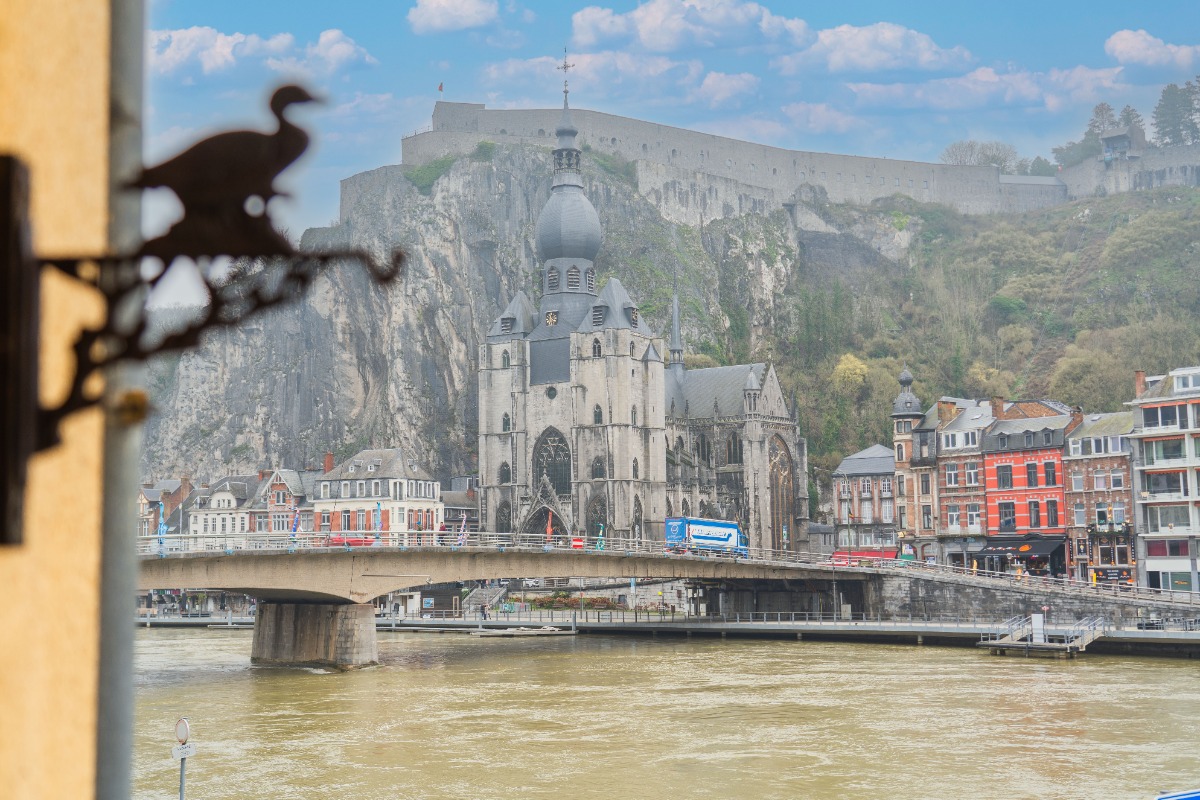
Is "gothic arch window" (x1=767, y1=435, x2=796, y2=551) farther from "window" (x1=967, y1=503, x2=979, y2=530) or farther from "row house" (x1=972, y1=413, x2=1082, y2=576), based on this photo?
"row house" (x1=972, y1=413, x2=1082, y2=576)

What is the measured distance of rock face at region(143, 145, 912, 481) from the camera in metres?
116

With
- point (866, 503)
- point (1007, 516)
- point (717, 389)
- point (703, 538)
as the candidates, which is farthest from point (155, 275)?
point (717, 389)

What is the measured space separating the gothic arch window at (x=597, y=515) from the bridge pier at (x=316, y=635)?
41922mm

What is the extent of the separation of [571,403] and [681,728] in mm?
63214

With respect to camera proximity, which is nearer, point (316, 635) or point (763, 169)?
point (316, 635)

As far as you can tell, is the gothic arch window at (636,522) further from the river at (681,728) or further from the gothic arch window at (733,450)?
the river at (681,728)

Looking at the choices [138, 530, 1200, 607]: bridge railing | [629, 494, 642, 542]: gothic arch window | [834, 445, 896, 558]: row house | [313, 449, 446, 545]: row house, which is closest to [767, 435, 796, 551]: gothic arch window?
[629, 494, 642, 542]: gothic arch window

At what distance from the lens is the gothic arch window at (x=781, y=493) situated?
10262 cm

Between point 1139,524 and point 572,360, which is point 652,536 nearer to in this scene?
point 572,360

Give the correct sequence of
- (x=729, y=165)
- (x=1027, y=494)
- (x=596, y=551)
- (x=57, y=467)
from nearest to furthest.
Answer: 1. (x=57, y=467)
2. (x=596, y=551)
3. (x=1027, y=494)
4. (x=729, y=165)

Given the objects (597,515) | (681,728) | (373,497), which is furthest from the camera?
(597,515)

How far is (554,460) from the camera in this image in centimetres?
9588

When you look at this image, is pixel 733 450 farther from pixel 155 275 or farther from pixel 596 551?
pixel 155 275

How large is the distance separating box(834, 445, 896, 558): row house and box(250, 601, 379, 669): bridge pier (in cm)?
4217
